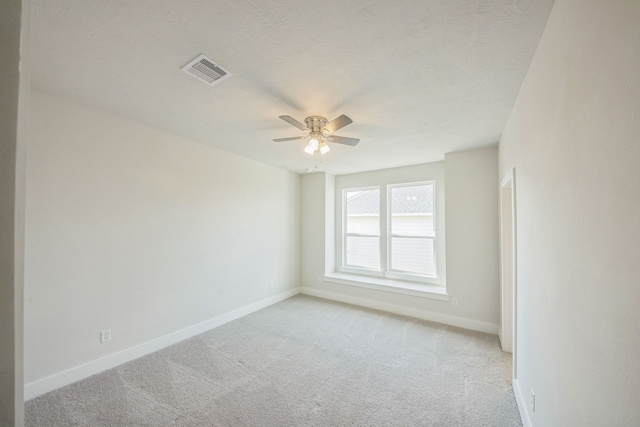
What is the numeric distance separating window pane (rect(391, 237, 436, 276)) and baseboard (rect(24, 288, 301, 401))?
9.00 feet

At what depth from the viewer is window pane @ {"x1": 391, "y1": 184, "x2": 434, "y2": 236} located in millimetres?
4445

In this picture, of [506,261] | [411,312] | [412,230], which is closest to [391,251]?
[412,230]

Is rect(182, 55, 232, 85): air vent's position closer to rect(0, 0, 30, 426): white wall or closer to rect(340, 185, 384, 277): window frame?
rect(0, 0, 30, 426): white wall

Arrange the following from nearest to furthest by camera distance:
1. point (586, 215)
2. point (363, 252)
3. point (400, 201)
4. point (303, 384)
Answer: point (586, 215)
point (303, 384)
point (400, 201)
point (363, 252)

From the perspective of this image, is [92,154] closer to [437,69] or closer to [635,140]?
[437,69]

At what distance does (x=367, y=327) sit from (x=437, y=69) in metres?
3.21

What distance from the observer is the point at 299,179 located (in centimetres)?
537

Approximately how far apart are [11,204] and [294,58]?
1.68 m

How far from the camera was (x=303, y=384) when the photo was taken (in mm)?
2371

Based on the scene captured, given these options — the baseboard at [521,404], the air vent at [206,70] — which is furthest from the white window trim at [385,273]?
the air vent at [206,70]

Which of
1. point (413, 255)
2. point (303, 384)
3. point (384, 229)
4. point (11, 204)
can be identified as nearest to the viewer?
point (11, 204)

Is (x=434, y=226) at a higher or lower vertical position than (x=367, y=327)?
higher

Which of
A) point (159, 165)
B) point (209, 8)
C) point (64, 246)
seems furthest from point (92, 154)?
point (209, 8)

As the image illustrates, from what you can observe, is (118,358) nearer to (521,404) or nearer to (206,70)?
(206,70)
